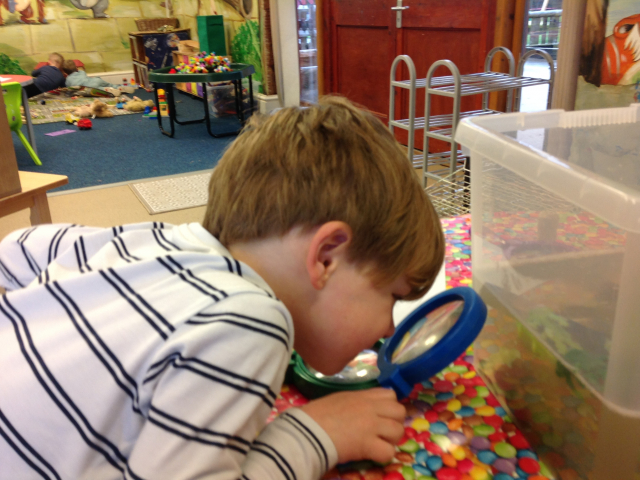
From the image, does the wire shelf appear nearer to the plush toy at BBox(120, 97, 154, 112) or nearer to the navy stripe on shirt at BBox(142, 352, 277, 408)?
the navy stripe on shirt at BBox(142, 352, 277, 408)

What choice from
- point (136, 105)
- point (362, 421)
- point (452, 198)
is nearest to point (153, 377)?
point (362, 421)

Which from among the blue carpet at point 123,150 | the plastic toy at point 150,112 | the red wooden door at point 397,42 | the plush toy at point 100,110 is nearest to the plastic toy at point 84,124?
the blue carpet at point 123,150

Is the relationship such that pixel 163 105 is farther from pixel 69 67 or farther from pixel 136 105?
pixel 69 67

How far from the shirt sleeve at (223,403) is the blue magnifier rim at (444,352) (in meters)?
0.08

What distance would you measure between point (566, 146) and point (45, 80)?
5379 mm

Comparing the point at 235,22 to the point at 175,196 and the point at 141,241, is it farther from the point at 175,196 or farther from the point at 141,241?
the point at 141,241

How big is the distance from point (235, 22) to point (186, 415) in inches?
167

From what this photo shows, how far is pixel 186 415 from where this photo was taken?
0.37m

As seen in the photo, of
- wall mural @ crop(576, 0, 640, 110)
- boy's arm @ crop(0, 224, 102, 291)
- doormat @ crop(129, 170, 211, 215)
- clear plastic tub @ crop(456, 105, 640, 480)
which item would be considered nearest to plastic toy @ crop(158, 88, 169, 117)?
doormat @ crop(129, 170, 211, 215)

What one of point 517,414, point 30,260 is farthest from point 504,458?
point 30,260

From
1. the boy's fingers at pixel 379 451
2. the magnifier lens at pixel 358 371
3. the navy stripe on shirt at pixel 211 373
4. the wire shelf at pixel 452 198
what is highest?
the navy stripe on shirt at pixel 211 373

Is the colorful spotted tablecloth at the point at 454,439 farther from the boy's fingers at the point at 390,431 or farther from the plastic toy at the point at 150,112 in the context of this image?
the plastic toy at the point at 150,112

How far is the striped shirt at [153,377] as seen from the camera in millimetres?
376

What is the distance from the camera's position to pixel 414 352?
48 cm
